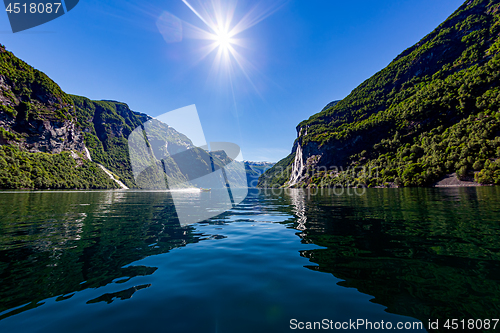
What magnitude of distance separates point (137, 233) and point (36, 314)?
1037 centimetres

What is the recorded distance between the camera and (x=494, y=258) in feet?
27.9

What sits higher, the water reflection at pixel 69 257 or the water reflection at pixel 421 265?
the water reflection at pixel 69 257

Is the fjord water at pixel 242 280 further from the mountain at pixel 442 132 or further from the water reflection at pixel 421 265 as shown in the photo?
the mountain at pixel 442 132

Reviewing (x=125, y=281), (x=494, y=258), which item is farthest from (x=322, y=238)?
(x=125, y=281)

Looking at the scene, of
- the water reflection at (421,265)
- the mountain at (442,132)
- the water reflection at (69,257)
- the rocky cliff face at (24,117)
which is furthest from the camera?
the rocky cliff face at (24,117)

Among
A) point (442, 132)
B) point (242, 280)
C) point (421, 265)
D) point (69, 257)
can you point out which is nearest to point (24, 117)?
point (69, 257)

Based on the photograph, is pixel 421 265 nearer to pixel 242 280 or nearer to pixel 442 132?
pixel 242 280

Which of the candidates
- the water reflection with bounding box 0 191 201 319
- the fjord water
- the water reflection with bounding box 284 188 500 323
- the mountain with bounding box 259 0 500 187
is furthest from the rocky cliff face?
the mountain with bounding box 259 0 500 187

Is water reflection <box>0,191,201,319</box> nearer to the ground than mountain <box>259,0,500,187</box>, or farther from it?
nearer to the ground

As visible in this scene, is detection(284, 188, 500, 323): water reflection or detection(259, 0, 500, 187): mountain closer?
detection(284, 188, 500, 323): water reflection

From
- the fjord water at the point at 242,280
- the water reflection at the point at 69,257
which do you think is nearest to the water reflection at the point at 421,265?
the fjord water at the point at 242,280

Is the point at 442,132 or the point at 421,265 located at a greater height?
the point at 442,132

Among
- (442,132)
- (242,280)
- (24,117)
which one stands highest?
(24,117)

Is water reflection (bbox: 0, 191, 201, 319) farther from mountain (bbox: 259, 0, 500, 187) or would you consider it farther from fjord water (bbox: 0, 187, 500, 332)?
mountain (bbox: 259, 0, 500, 187)
